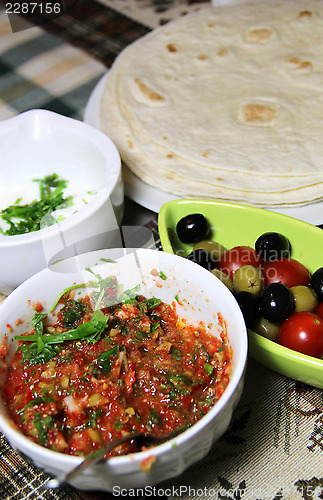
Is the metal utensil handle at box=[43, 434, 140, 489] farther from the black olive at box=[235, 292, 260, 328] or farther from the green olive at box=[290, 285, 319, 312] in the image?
the green olive at box=[290, 285, 319, 312]

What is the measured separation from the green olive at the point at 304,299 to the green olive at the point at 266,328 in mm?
82

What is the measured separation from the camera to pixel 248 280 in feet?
5.04

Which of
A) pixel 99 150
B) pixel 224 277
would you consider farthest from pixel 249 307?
pixel 99 150

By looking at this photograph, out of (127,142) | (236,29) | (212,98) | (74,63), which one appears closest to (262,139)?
(212,98)

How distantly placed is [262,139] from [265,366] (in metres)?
0.89

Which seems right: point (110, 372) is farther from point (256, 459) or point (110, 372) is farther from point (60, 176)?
point (60, 176)

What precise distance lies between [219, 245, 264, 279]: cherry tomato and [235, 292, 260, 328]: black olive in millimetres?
163

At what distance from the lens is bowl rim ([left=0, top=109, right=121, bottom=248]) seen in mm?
1530

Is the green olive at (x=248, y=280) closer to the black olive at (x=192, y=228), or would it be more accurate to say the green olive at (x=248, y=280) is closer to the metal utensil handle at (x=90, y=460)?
the black olive at (x=192, y=228)

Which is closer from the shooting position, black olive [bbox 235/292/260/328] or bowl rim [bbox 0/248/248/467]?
bowl rim [bbox 0/248/248/467]

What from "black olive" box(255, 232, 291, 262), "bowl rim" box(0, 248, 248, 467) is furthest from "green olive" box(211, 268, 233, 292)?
"bowl rim" box(0, 248, 248, 467)

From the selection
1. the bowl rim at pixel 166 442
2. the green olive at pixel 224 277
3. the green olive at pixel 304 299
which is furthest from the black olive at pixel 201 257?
the bowl rim at pixel 166 442

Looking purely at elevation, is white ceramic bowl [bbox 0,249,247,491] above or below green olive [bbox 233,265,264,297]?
above

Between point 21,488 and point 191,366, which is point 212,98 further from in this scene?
point 21,488
